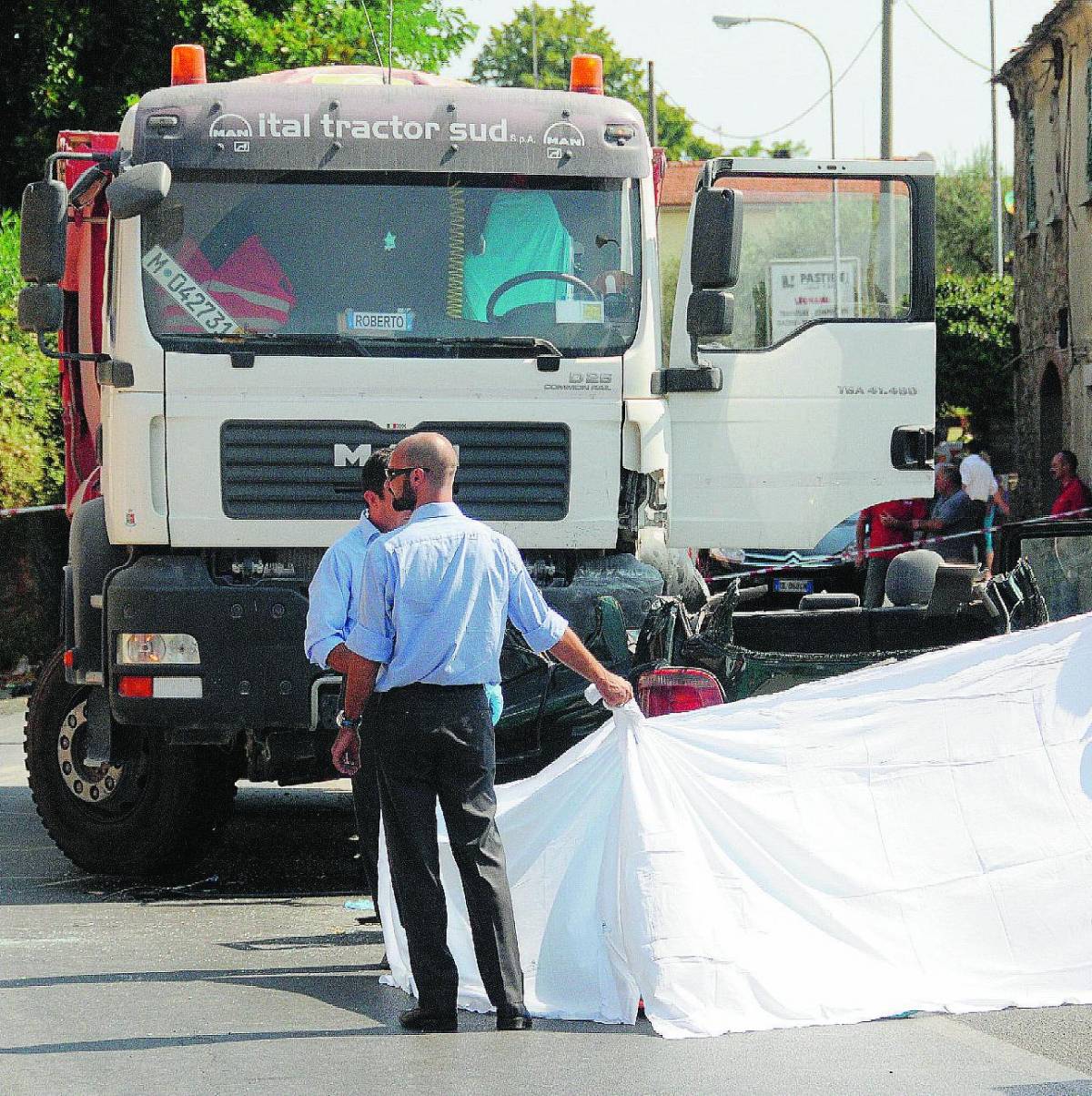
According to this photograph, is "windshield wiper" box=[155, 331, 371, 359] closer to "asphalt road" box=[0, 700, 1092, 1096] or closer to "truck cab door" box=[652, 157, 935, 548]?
"truck cab door" box=[652, 157, 935, 548]

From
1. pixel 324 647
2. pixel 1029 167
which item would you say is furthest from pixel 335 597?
pixel 1029 167

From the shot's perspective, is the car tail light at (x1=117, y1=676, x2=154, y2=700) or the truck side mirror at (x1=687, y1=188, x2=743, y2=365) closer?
the car tail light at (x1=117, y1=676, x2=154, y2=700)

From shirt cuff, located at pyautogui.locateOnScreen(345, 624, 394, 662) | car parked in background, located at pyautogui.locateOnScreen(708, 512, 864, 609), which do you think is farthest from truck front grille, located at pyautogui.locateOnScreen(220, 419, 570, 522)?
car parked in background, located at pyautogui.locateOnScreen(708, 512, 864, 609)

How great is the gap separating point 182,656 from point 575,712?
1.60 m

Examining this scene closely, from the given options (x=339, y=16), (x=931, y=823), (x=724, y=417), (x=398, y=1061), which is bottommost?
(x=398, y=1061)

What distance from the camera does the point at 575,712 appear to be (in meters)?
8.15

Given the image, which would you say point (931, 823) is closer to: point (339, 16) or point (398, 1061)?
point (398, 1061)

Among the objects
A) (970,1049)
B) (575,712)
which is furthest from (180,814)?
(970,1049)

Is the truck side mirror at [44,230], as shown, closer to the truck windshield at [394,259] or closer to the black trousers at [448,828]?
the truck windshield at [394,259]

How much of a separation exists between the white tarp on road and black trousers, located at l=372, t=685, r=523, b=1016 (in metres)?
0.28

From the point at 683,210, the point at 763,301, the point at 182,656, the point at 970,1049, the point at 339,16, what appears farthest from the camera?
the point at 339,16

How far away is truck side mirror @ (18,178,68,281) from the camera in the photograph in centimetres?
822

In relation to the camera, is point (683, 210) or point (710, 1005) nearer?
point (710, 1005)

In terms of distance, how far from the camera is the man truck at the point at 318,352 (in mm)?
8164
